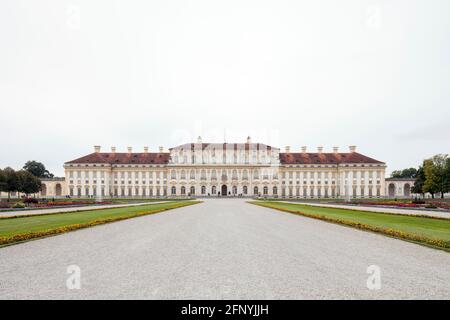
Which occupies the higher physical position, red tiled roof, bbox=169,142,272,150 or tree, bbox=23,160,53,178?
red tiled roof, bbox=169,142,272,150

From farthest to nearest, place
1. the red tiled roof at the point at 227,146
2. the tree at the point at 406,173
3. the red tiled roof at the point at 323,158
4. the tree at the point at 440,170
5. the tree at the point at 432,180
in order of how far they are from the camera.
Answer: the tree at the point at 406,173, the red tiled roof at the point at 227,146, the red tiled roof at the point at 323,158, the tree at the point at 432,180, the tree at the point at 440,170

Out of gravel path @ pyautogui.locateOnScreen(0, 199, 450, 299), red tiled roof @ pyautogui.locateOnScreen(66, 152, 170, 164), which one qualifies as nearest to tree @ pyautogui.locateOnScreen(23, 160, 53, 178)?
red tiled roof @ pyautogui.locateOnScreen(66, 152, 170, 164)

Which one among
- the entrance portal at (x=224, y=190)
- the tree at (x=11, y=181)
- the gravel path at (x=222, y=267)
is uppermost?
the tree at (x=11, y=181)

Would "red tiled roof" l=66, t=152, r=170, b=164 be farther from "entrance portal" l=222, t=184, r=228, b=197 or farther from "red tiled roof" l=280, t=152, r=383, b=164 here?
"red tiled roof" l=280, t=152, r=383, b=164

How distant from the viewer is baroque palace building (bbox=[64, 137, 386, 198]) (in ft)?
245

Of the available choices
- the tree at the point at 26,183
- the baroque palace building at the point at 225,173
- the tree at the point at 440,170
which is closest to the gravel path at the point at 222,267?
the tree at the point at 26,183

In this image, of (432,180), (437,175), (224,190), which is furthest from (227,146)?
(437,175)

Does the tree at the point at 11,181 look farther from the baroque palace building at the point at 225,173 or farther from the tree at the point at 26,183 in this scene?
the baroque palace building at the point at 225,173

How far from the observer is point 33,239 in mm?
10102

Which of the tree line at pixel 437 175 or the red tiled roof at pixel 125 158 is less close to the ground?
the red tiled roof at pixel 125 158

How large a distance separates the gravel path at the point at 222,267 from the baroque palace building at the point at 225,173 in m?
65.3

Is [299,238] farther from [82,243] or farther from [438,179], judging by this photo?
[438,179]

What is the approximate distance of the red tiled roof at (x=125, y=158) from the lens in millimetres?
76081

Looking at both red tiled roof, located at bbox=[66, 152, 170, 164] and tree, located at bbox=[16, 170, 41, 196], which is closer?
tree, located at bbox=[16, 170, 41, 196]
